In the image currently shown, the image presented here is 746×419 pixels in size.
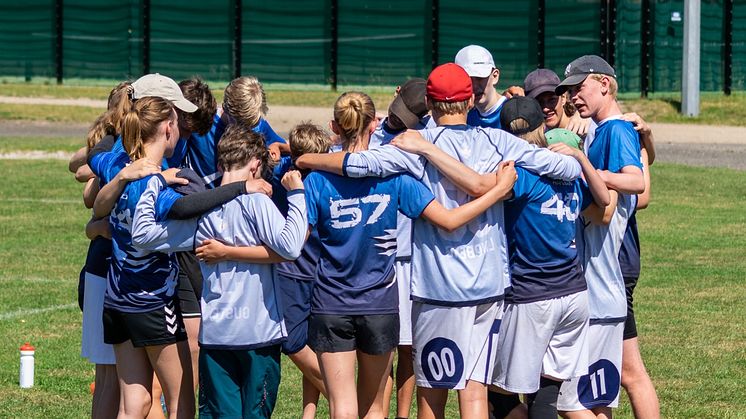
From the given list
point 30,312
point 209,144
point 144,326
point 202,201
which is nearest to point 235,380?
point 144,326

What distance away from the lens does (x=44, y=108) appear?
2972 centimetres

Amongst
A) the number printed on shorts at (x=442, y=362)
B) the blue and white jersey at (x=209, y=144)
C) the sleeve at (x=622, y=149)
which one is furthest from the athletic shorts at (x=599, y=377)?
the blue and white jersey at (x=209, y=144)

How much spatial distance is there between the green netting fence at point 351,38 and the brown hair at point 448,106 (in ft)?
77.3

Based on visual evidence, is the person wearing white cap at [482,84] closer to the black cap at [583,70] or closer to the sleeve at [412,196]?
the black cap at [583,70]

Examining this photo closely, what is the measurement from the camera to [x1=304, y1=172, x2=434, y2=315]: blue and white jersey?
6145 mm

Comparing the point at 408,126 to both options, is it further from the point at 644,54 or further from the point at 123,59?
the point at 123,59

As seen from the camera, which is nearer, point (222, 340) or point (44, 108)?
point (222, 340)

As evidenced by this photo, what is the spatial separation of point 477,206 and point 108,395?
221 cm

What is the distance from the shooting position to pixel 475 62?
7.33m

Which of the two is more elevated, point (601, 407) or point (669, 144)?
point (669, 144)

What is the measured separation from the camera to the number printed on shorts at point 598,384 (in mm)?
6527

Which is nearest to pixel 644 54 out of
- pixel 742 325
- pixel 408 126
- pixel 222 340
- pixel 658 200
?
pixel 658 200

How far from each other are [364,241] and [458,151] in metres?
0.62

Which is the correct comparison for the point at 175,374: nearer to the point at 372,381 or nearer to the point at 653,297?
the point at 372,381
